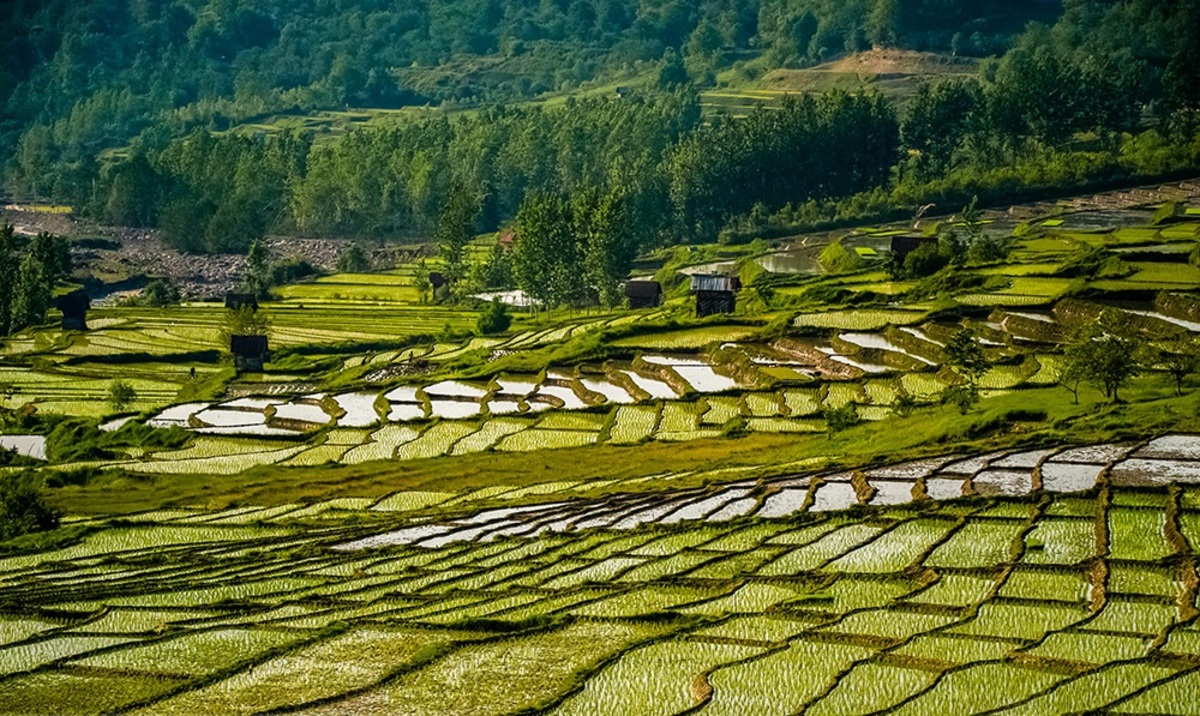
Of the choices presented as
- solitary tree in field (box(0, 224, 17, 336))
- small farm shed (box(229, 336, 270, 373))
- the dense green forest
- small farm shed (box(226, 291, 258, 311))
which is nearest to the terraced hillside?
small farm shed (box(229, 336, 270, 373))

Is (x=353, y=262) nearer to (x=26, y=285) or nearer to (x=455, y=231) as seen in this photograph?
(x=455, y=231)

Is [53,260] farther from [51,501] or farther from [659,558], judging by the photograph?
[659,558]

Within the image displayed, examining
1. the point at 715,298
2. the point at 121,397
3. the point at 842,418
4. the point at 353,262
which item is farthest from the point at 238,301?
the point at 842,418

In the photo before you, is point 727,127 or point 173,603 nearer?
point 173,603

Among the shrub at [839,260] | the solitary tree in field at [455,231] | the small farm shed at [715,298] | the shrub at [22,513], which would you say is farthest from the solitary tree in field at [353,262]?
the shrub at [22,513]

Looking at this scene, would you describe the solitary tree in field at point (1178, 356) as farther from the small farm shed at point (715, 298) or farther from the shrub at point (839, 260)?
the shrub at point (839, 260)

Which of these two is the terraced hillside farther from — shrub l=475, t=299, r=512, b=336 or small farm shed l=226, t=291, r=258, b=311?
small farm shed l=226, t=291, r=258, b=311

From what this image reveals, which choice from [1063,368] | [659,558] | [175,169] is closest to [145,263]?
[175,169]
